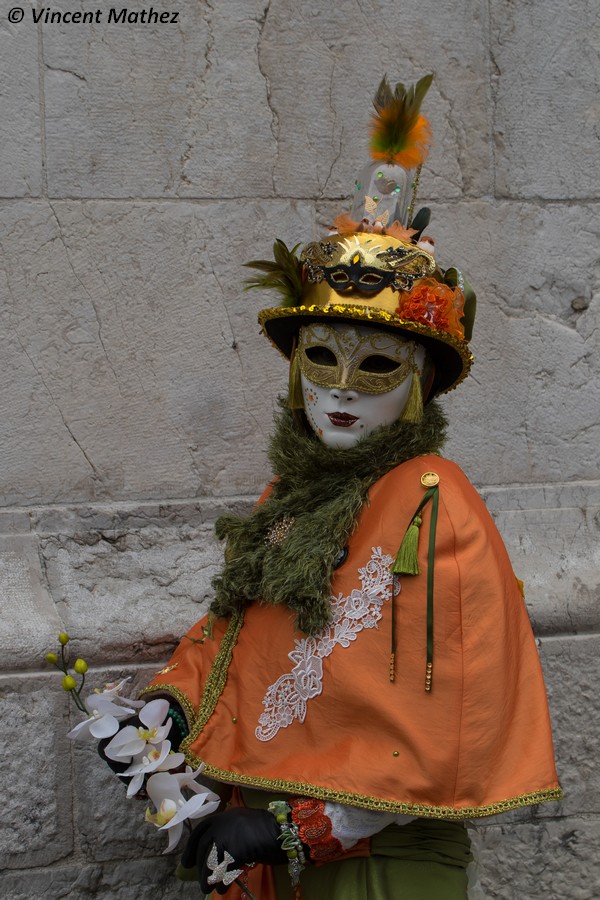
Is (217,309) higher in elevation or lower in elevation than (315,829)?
higher

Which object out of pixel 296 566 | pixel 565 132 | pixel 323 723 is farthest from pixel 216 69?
pixel 323 723

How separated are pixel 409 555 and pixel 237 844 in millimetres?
711

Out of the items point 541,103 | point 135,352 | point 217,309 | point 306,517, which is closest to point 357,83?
point 541,103

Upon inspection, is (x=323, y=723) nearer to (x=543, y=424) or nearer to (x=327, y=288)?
(x=327, y=288)

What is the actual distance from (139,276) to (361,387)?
129cm

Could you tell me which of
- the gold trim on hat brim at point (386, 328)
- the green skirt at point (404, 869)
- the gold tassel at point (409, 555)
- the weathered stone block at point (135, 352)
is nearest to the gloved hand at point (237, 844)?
the green skirt at point (404, 869)

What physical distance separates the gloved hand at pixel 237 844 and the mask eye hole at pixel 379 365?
1.03 m

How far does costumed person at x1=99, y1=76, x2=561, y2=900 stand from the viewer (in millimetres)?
2043

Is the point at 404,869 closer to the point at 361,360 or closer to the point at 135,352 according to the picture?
the point at 361,360

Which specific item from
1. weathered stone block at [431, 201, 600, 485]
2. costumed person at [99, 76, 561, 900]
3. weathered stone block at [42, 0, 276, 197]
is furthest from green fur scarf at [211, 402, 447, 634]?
weathered stone block at [42, 0, 276, 197]

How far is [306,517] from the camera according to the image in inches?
92.7

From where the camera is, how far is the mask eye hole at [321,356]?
231 centimetres

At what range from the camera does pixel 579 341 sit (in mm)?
3436

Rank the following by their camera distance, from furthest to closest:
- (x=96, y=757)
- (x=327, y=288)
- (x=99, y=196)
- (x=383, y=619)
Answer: (x=99, y=196) < (x=96, y=757) < (x=327, y=288) < (x=383, y=619)
